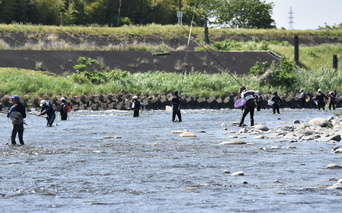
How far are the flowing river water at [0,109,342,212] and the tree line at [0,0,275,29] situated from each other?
197ft

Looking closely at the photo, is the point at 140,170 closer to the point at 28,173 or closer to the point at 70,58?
the point at 28,173

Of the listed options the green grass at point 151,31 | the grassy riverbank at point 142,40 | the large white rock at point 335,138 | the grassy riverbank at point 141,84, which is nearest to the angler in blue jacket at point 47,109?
the large white rock at point 335,138

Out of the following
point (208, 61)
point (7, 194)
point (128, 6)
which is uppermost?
point (128, 6)

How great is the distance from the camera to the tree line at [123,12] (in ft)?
304

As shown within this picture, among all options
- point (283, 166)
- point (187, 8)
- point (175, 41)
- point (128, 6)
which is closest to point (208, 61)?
point (175, 41)

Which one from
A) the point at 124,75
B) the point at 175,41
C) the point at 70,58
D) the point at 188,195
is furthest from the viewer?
the point at 175,41

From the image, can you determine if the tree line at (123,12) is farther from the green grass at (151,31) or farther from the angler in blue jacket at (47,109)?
the angler in blue jacket at (47,109)

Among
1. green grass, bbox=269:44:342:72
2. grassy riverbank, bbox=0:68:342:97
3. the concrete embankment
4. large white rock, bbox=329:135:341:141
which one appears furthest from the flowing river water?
green grass, bbox=269:44:342:72

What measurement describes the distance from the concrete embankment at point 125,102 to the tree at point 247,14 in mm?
71381

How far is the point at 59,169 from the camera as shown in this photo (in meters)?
17.1

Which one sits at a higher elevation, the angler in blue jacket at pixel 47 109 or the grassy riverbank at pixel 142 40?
the grassy riverbank at pixel 142 40

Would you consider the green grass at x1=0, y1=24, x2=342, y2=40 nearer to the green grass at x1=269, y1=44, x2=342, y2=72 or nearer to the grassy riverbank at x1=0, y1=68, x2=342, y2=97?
the green grass at x1=269, y1=44, x2=342, y2=72

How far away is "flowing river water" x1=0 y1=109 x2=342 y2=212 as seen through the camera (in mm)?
12291

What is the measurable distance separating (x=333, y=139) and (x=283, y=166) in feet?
21.5
